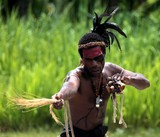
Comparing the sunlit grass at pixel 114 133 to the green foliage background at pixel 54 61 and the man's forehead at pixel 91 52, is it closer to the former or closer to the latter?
the green foliage background at pixel 54 61

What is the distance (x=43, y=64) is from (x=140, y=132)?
1654mm

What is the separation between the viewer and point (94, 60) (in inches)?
154

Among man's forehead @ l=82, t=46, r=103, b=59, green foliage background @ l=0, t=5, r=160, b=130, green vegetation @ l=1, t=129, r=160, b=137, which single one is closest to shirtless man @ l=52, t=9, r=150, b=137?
man's forehead @ l=82, t=46, r=103, b=59

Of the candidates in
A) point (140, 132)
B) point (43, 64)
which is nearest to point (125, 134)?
point (140, 132)

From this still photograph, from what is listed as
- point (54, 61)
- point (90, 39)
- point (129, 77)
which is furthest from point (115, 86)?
point (54, 61)

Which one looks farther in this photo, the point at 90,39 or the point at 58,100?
the point at 90,39

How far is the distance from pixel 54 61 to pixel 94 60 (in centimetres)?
382

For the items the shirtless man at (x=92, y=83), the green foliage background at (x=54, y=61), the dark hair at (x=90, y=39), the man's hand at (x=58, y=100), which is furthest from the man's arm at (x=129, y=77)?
the green foliage background at (x=54, y=61)

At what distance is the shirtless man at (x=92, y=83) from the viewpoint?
391 centimetres

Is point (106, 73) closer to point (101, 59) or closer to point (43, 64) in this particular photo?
point (101, 59)

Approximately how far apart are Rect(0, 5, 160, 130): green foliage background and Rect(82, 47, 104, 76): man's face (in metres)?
2.08

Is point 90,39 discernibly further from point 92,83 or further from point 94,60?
Result: point 92,83

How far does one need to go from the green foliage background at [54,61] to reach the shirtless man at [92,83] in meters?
1.89

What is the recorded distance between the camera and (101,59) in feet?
12.9
